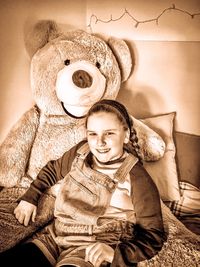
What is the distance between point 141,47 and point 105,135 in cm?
49

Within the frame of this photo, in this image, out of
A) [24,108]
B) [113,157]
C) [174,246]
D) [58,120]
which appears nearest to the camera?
[174,246]

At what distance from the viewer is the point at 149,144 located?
1178 millimetres

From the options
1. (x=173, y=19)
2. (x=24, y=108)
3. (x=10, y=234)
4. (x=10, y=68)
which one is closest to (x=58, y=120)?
(x=24, y=108)

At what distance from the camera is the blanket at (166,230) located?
84cm

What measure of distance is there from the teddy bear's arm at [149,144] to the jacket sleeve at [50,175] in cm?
24

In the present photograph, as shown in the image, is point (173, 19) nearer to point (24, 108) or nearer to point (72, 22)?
point (72, 22)

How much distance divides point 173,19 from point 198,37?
114 millimetres

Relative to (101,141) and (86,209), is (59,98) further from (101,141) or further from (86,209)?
(86,209)

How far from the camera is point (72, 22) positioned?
4.26 feet

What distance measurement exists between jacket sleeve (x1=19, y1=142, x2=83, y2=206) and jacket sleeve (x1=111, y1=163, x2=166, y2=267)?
0.76 ft

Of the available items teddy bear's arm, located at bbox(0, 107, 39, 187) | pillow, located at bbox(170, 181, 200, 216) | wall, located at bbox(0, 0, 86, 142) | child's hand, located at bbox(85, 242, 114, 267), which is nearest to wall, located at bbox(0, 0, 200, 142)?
wall, located at bbox(0, 0, 86, 142)

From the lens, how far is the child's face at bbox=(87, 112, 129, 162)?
3.17ft

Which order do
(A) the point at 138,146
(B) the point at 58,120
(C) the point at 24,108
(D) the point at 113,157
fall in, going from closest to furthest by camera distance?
1. (D) the point at 113,157
2. (A) the point at 138,146
3. (B) the point at 58,120
4. (C) the point at 24,108

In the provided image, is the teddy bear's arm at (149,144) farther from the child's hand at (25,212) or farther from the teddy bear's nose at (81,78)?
the child's hand at (25,212)
